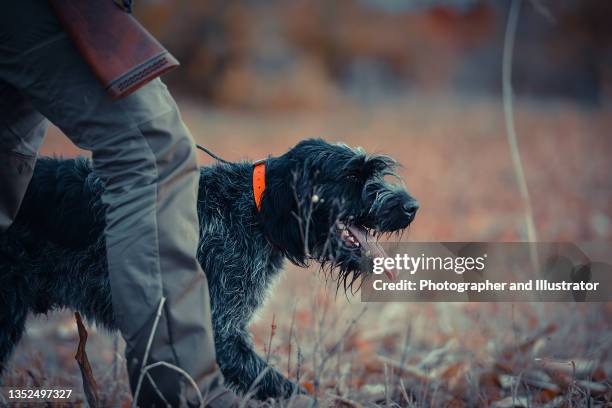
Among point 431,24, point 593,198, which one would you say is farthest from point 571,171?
point 431,24

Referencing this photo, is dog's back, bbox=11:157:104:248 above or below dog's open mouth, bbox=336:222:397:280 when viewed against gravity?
below

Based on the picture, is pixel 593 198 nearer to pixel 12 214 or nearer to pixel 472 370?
pixel 472 370

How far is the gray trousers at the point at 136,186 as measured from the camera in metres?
2.27

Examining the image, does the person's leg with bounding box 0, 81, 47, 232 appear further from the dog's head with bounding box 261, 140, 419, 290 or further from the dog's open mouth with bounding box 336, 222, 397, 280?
the dog's open mouth with bounding box 336, 222, 397, 280

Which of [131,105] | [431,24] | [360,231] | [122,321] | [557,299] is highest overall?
[431,24]

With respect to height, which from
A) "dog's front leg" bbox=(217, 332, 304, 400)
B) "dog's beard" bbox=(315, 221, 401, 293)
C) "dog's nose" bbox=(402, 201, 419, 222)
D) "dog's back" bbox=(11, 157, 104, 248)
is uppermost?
"dog's nose" bbox=(402, 201, 419, 222)

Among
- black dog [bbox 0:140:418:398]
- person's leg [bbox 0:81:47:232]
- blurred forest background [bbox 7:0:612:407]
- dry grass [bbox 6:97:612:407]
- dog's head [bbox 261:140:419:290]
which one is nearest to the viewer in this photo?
person's leg [bbox 0:81:47:232]

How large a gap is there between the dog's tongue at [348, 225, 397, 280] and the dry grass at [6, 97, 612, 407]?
287 mm

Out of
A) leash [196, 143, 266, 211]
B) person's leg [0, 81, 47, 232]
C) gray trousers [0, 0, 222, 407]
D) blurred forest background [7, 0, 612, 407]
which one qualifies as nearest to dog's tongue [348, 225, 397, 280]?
blurred forest background [7, 0, 612, 407]

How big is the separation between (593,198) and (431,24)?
577 inches

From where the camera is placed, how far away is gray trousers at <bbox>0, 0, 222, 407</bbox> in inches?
89.3

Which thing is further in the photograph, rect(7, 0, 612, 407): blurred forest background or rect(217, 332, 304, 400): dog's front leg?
rect(7, 0, 612, 407): blurred forest background

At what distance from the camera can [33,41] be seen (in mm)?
2299

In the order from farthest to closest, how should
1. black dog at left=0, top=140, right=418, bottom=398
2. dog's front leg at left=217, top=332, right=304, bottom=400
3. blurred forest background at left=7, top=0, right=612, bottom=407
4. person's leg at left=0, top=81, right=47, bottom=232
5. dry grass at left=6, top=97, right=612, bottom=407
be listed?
1. blurred forest background at left=7, top=0, right=612, bottom=407
2. dry grass at left=6, top=97, right=612, bottom=407
3. black dog at left=0, top=140, right=418, bottom=398
4. dog's front leg at left=217, top=332, right=304, bottom=400
5. person's leg at left=0, top=81, right=47, bottom=232
